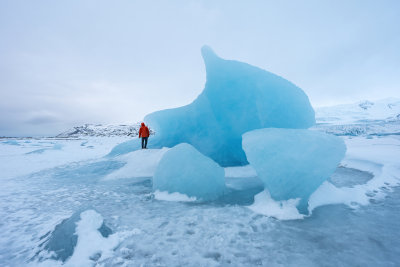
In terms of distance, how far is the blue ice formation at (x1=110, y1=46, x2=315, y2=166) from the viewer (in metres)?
5.96

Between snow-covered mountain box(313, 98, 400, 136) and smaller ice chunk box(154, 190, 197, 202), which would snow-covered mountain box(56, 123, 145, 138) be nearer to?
snow-covered mountain box(313, 98, 400, 136)

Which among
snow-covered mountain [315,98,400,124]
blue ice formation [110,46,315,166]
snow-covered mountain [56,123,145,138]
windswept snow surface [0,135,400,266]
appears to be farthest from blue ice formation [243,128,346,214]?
snow-covered mountain [56,123,145,138]

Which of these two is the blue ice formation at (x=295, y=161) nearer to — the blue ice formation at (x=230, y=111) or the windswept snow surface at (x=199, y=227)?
the windswept snow surface at (x=199, y=227)

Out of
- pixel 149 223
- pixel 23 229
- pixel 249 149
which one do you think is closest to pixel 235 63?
pixel 249 149

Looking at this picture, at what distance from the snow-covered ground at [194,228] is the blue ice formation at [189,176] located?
0.68 feet

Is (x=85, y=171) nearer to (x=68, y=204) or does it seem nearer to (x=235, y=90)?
(x=68, y=204)

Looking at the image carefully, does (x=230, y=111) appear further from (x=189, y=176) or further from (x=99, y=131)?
(x=99, y=131)

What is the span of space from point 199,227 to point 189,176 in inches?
58.8

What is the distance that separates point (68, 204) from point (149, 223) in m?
1.74

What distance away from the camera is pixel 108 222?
2.77 m

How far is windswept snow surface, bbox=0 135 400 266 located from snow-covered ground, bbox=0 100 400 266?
0.03 feet

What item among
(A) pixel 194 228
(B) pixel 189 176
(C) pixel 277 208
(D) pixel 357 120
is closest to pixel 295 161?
(C) pixel 277 208

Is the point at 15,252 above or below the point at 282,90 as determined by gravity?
below

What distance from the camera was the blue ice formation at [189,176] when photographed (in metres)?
4.01
